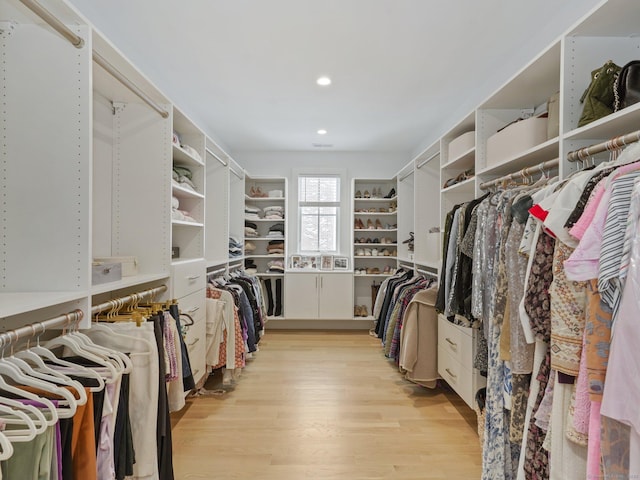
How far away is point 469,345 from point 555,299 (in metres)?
1.28

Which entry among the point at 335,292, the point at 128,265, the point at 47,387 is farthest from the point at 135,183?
the point at 335,292

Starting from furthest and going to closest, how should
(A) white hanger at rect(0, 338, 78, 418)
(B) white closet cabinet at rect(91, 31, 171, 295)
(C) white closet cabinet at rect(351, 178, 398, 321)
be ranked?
(C) white closet cabinet at rect(351, 178, 398, 321), (B) white closet cabinet at rect(91, 31, 171, 295), (A) white hanger at rect(0, 338, 78, 418)

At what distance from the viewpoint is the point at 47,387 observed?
3.16 feet

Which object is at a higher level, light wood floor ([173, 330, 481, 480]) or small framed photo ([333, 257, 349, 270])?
small framed photo ([333, 257, 349, 270])

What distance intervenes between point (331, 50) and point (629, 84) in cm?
173

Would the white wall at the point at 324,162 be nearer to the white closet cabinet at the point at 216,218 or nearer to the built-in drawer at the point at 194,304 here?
the white closet cabinet at the point at 216,218

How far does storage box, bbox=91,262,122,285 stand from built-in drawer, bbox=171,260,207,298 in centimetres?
54

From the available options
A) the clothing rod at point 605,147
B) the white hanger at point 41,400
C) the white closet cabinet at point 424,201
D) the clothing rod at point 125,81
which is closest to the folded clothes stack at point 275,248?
the white closet cabinet at point 424,201

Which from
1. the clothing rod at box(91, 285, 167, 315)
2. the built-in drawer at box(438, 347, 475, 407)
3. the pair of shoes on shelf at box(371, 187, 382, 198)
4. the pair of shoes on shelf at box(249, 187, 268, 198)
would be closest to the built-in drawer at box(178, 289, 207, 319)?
the clothing rod at box(91, 285, 167, 315)

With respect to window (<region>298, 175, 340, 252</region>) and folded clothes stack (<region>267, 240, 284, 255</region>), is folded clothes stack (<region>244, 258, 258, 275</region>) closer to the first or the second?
folded clothes stack (<region>267, 240, 284, 255</region>)

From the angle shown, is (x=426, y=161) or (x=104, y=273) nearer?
(x=104, y=273)

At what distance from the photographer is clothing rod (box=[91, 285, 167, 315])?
4.96ft

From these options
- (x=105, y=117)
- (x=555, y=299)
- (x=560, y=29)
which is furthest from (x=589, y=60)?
(x=105, y=117)

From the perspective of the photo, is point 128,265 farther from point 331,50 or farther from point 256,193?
point 256,193
